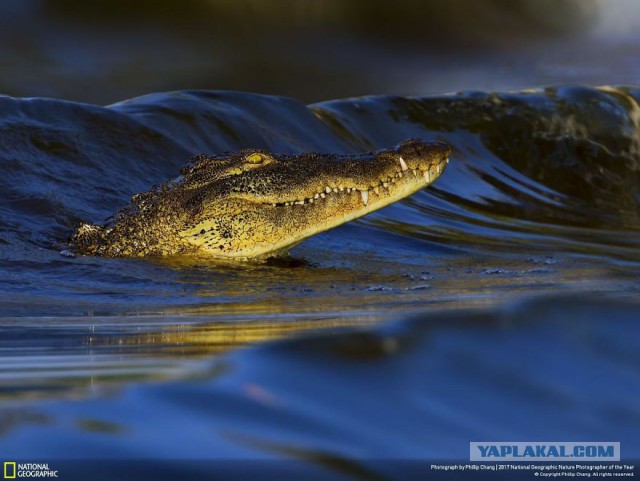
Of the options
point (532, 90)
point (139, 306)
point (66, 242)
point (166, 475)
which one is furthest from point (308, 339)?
point (532, 90)

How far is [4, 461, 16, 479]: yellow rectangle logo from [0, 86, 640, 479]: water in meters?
0.09

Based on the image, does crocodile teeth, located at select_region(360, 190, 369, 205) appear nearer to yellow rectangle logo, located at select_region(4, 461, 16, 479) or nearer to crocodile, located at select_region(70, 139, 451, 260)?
crocodile, located at select_region(70, 139, 451, 260)

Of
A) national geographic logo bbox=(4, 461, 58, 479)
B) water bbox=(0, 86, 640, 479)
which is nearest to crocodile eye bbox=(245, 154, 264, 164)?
water bbox=(0, 86, 640, 479)

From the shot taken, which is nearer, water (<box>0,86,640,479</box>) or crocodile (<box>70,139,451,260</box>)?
water (<box>0,86,640,479</box>)

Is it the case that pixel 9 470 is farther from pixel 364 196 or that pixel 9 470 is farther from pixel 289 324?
pixel 364 196

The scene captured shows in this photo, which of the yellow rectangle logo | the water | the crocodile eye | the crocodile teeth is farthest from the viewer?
the crocodile eye

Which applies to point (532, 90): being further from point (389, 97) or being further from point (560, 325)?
point (560, 325)

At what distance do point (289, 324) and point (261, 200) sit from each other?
3802 millimetres

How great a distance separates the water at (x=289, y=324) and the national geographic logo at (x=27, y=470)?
5 cm

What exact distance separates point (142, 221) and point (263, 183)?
1009mm

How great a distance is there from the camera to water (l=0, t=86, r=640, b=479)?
102 inches

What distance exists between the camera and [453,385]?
3.00m

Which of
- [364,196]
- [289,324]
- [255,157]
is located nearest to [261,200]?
[255,157]

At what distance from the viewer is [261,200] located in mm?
8414
